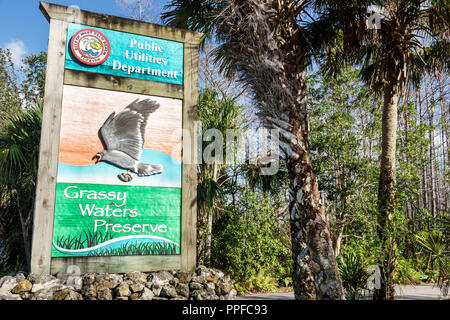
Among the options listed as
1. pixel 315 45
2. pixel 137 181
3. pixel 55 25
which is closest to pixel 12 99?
pixel 55 25

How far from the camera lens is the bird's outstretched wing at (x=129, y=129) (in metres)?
6.46

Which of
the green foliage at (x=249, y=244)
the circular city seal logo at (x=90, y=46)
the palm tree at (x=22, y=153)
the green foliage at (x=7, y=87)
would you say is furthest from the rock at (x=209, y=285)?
the green foliage at (x=7, y=87)

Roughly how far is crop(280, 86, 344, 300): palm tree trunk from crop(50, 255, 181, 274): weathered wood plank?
7.24 ft

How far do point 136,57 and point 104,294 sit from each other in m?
4.24

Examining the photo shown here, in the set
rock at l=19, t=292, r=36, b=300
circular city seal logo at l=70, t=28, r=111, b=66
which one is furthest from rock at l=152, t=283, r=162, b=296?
circular city seal logo at l=70, t=28, r=111, b=66

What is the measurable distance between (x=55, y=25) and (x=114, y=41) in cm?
101

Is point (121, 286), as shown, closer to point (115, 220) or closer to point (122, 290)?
point (122, 290)

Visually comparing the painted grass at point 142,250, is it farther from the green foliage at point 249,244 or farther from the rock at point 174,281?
the green foliage at point 249,244

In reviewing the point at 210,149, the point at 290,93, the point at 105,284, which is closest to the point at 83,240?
the point at 105,284

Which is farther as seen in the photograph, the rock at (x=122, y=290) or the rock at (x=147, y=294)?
the rock at (x=147, y=294)

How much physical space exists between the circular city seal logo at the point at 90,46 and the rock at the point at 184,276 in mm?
4047

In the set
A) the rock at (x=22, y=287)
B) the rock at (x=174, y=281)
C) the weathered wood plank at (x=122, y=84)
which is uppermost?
the weathered wood plank at (x=122, y=84)

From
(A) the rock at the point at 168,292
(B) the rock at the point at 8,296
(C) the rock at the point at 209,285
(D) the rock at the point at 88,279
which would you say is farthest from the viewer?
(C) the rock at the point at 209,285

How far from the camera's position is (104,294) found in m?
5.73
